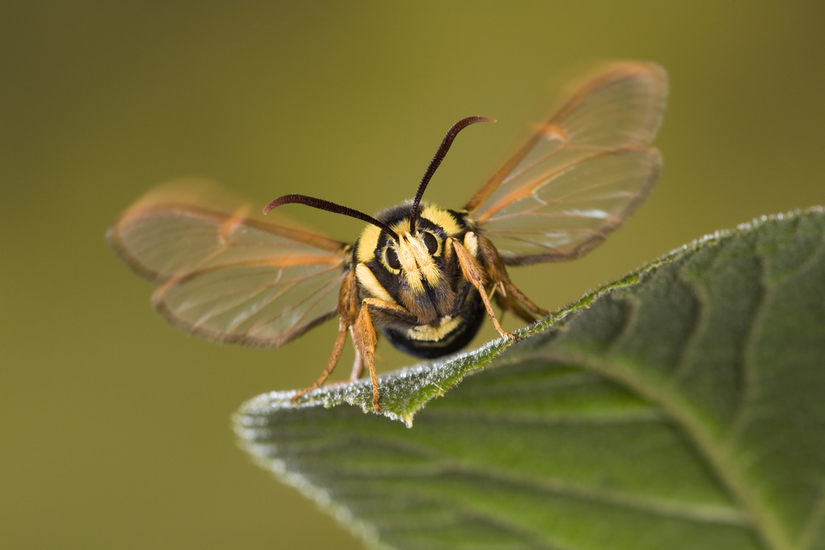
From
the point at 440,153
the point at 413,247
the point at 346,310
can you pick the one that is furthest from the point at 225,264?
the point at 440,153

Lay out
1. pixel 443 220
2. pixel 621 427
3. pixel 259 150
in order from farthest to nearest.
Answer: pixel 259 150 < pixel 443 220 < pixel 621 427

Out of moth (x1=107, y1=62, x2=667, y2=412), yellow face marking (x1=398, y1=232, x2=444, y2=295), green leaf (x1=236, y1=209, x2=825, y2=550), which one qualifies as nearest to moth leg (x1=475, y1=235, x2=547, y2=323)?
moth (x1=107, y1=62, x2=667, y2=412)

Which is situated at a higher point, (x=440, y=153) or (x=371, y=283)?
(x=440, y=153)

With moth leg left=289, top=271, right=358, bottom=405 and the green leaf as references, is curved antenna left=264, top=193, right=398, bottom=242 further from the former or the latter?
the green leaf

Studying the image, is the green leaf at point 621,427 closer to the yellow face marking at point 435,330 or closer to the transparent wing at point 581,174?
the yellow face marking at point 435,330

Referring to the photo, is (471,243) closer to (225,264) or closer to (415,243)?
(415,243)

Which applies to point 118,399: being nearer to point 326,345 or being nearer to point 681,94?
point 326,345
